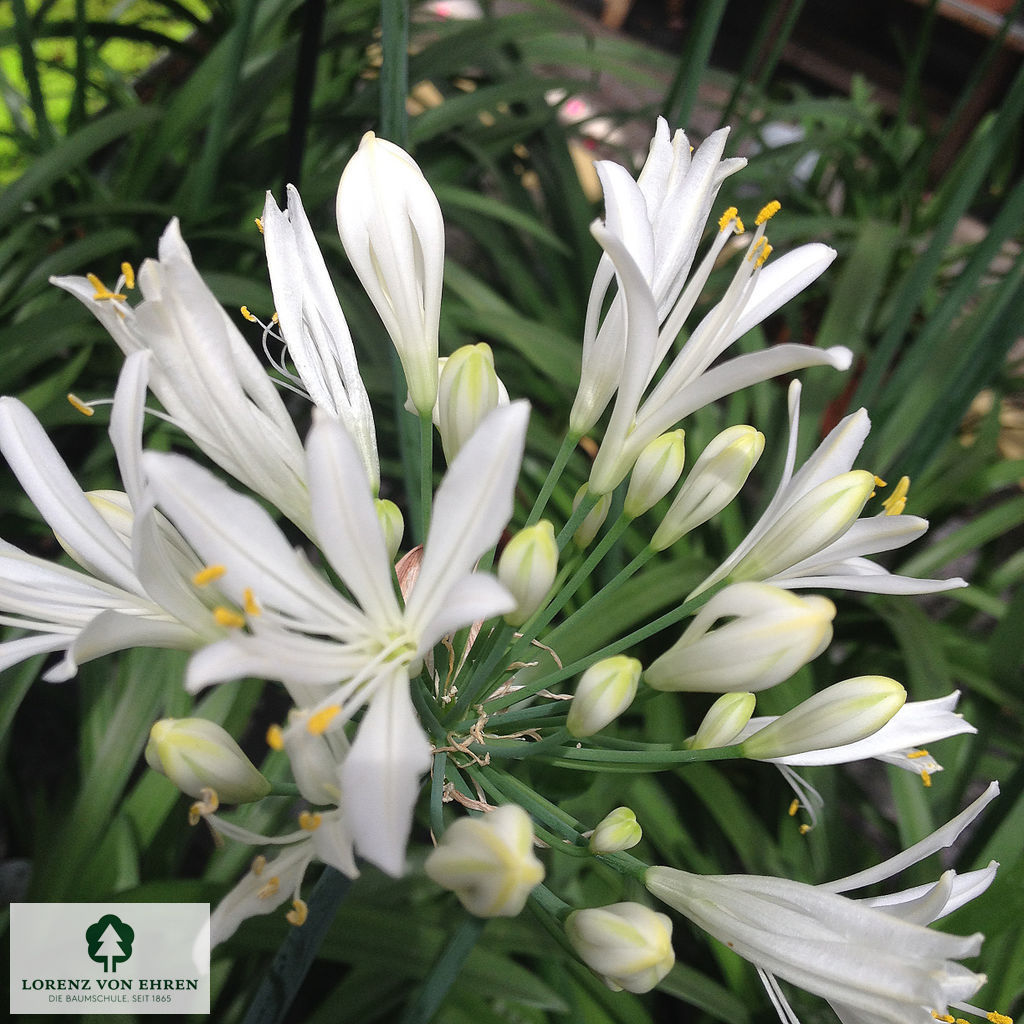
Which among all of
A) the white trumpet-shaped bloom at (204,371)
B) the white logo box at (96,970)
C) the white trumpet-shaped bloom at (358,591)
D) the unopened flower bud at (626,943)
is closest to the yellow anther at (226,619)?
the white trumpet-shaped bloom at (358,591)

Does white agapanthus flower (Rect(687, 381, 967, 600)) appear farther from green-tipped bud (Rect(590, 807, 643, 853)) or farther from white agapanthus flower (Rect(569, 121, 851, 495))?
green-tipped bud (Rect(590, 807, 643, 853))

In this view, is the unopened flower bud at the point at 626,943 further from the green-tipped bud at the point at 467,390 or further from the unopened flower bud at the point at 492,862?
the green-tipped bud at the point at 467,390

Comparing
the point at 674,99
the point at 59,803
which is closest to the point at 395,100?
the point at 674,99

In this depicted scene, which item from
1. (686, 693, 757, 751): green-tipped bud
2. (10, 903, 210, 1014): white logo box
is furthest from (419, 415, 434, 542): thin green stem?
(10, 903, 210, 1014): white logo box

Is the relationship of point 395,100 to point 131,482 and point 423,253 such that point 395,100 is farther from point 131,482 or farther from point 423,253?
point 131,482

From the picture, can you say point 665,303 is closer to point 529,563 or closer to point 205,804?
point 529,563

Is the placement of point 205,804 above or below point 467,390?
below

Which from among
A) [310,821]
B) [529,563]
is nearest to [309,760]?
[310,821]

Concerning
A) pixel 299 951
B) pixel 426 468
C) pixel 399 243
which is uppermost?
pixel 399 243
